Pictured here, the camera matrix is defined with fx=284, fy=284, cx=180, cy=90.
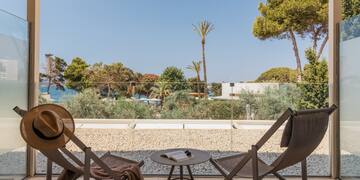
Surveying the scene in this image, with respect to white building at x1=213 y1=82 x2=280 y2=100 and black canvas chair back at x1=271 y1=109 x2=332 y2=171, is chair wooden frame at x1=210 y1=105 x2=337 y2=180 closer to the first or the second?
black canvas chair back at x1=271 y1=109 x2=332 y2=171

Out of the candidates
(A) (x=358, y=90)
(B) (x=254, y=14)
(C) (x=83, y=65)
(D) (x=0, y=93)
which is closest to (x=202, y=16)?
(B) (x=254, y=14)

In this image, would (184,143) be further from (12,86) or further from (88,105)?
(12,86)

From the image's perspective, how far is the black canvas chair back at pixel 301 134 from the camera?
209 centimetres

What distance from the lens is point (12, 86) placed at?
9.80 ft

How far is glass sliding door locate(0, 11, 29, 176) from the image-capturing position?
9.40ft

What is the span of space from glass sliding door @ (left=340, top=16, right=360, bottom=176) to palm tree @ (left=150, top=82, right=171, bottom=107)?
2387mm

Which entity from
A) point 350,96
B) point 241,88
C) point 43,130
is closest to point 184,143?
point 241,88

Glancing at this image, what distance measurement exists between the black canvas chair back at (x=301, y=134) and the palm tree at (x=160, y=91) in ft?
7.91

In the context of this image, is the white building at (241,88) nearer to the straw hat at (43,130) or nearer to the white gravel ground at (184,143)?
the white gravel ground at (184,143)

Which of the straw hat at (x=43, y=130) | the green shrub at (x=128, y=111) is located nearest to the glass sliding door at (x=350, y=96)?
the green shrub at (x=128, y=111)

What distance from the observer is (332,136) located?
3309 mm

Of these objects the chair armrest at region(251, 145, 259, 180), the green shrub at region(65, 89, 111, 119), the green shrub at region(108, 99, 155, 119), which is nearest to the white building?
the green shrub at region(108, 99, 155, 119)

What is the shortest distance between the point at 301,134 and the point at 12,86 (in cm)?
283

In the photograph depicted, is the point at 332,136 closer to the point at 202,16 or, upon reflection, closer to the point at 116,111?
the point at 116,111
